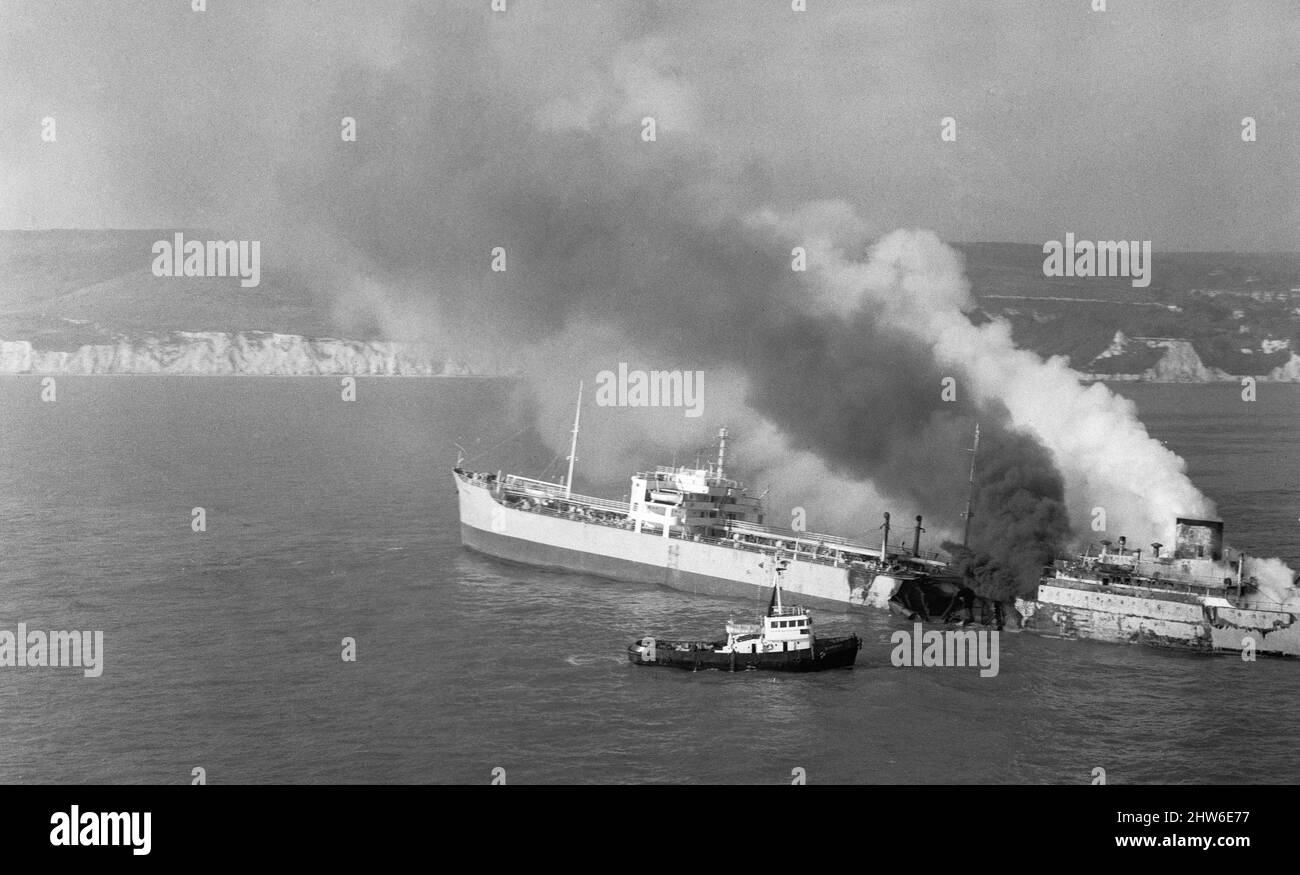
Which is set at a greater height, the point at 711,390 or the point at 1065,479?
the point at 711,390

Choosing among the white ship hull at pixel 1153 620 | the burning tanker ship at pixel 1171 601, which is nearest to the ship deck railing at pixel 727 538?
the white ship hull at pixel 1153 620

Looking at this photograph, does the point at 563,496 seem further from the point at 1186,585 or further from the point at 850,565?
the point at 1186,585

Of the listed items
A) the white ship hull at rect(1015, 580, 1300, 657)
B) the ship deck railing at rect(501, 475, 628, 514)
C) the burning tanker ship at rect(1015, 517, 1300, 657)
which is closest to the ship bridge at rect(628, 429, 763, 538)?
the ship deck railing at rect(501, 475, 628, 514)

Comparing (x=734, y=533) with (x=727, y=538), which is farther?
(x=734, y=533)

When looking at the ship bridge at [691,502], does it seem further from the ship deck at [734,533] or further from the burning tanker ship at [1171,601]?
the burning tanker ship at [1171,601]

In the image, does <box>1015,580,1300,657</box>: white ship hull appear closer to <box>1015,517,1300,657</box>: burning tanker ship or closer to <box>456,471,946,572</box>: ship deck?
<box>1015,517,1300,657</box>: burning tanker ship

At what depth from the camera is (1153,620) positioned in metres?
49.5

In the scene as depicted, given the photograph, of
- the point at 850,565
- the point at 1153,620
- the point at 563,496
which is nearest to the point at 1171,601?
the point at 1153,620

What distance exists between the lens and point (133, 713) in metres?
38.9

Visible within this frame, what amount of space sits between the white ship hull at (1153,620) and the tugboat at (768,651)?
34.0 feet

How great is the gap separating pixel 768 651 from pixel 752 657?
633 mm
